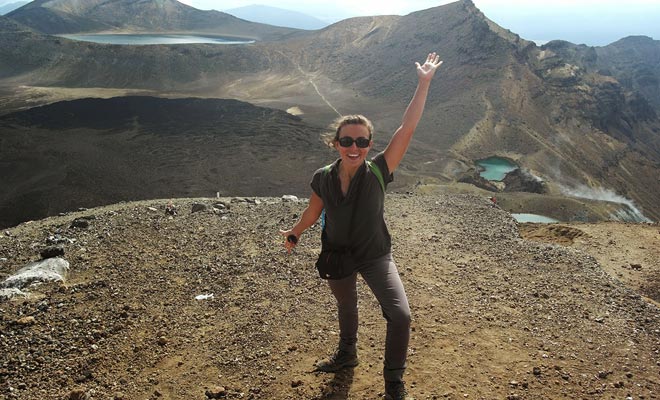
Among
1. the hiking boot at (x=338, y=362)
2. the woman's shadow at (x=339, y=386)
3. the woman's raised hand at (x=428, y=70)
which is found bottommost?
the woman's shadow at (x=339, y=386)

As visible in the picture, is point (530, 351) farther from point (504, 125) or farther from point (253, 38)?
Result: point (253, 38)

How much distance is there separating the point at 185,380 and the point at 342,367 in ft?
5.62

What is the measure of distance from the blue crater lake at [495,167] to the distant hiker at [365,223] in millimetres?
44888

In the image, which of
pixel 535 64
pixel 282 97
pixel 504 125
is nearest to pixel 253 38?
pixel 282 97

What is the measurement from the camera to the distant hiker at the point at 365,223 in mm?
3926

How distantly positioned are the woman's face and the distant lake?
117 meters

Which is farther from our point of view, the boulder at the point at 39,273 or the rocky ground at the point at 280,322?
the boulder at the point at 39,273

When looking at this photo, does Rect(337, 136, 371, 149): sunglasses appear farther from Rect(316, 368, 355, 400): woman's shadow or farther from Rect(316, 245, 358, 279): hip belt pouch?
Rect(316, 368, 355, 400): woman's shadow

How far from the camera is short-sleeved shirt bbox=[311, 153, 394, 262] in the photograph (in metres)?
3.98

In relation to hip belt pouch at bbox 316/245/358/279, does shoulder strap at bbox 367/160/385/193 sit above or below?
above

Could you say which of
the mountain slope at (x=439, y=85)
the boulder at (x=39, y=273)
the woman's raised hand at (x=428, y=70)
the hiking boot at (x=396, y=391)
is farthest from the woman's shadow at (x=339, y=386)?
the mountain slope at (x=439, y=85)

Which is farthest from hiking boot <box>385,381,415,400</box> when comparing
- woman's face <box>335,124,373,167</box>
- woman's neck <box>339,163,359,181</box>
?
woman's face <box>335,124,373,167</box>

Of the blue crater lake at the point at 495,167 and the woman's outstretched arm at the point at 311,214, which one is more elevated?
the woman's outstretched arm at the point at 311,214

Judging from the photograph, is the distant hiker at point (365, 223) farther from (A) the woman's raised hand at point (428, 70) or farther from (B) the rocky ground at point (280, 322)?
(B) the rocky ground at point (280, 322)
